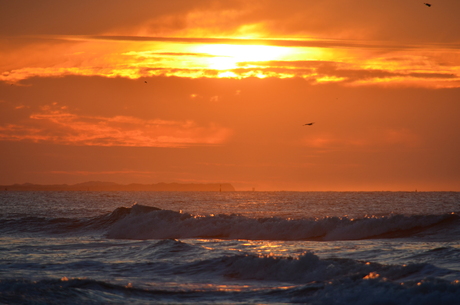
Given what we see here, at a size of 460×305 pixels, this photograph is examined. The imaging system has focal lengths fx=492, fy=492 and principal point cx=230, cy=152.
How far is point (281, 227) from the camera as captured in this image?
37.5m

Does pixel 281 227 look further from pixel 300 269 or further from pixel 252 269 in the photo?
pixel 300 269

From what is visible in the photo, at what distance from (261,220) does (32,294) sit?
85.4 feet

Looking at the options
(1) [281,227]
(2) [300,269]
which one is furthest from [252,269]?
(1) [281,227]

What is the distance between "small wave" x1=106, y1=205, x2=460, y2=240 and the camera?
35125mm

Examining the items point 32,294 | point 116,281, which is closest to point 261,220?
point 116,281

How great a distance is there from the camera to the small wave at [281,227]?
35.1m

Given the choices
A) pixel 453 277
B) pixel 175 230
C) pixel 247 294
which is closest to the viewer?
pixel 247 294

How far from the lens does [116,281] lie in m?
17.5

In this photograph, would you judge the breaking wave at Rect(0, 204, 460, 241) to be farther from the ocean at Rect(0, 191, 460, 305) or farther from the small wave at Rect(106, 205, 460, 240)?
the ocean at Rect(0, 191, 460, 305)

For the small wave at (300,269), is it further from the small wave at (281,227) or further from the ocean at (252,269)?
the small wave at (281,227)

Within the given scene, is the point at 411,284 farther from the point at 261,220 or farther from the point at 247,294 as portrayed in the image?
the point at 261,220

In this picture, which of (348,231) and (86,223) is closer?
(348,231)

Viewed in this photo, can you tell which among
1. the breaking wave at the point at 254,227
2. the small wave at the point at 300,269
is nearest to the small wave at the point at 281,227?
the breaking wave at the point at 254,227

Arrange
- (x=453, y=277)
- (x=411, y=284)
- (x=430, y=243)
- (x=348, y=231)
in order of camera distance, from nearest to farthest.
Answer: (x=411, y=284) → (x=453, y=277) → (x=430, y=243) → (x=348, y=231)
